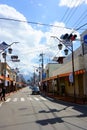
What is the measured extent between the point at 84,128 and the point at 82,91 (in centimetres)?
2748

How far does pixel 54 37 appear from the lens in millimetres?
34438

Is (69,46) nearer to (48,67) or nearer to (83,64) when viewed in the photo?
(83,64)

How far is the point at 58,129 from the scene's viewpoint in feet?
42.5

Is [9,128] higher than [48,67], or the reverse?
[48,67]

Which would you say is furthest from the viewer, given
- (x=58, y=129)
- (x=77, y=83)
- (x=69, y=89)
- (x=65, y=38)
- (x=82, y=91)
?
(x=69, y=89)

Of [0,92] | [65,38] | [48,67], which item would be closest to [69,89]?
[0,92]

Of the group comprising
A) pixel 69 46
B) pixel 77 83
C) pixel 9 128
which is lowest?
pixel 9 128

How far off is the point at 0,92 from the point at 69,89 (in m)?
14.3

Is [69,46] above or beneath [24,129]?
above

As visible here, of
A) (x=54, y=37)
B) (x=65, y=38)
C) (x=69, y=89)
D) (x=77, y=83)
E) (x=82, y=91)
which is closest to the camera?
(x=65, y=38)

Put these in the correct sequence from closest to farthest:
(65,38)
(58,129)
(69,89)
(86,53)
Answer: (58,129) < (65,38) < (86,53) < (69,89)

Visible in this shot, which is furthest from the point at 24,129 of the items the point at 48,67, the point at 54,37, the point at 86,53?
the point at 48,67

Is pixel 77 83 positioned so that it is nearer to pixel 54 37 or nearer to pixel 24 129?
pixel 54 37

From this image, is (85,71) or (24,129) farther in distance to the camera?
(85,71)
